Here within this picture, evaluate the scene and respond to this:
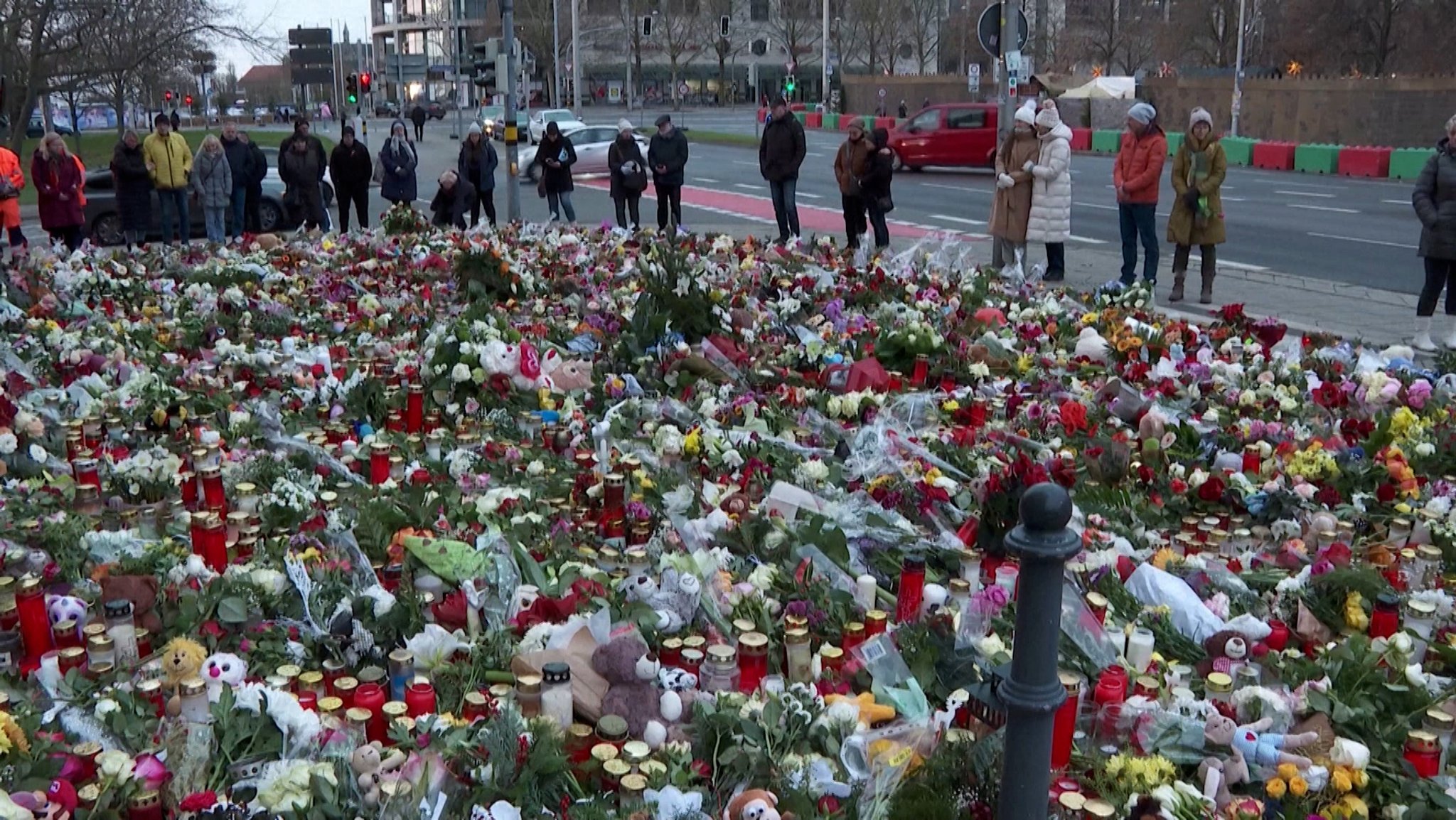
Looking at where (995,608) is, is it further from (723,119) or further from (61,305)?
(723,119)

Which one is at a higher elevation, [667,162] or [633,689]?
[667,162]

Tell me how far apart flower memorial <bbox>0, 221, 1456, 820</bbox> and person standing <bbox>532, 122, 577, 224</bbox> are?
9394 millimetres

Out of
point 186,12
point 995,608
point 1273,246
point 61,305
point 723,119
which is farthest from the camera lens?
point 723,119

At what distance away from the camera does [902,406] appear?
22.0 feet

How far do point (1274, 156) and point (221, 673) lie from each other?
33231mm

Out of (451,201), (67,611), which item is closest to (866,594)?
(67,611)

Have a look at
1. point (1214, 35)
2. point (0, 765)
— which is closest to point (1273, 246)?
point (0, 765)

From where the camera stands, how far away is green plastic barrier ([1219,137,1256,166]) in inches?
1308

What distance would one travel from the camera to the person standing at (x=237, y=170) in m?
16.0

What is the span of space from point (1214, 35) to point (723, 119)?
78.3 ft

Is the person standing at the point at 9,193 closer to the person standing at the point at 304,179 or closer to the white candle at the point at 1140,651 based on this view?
the person standing at the point at 304,179

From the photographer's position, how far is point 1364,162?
29.9 m

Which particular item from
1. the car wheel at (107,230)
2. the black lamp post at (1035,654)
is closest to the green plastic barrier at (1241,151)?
the car wheel at (107,230)

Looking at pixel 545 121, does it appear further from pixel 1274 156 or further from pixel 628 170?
pixel 628 170
